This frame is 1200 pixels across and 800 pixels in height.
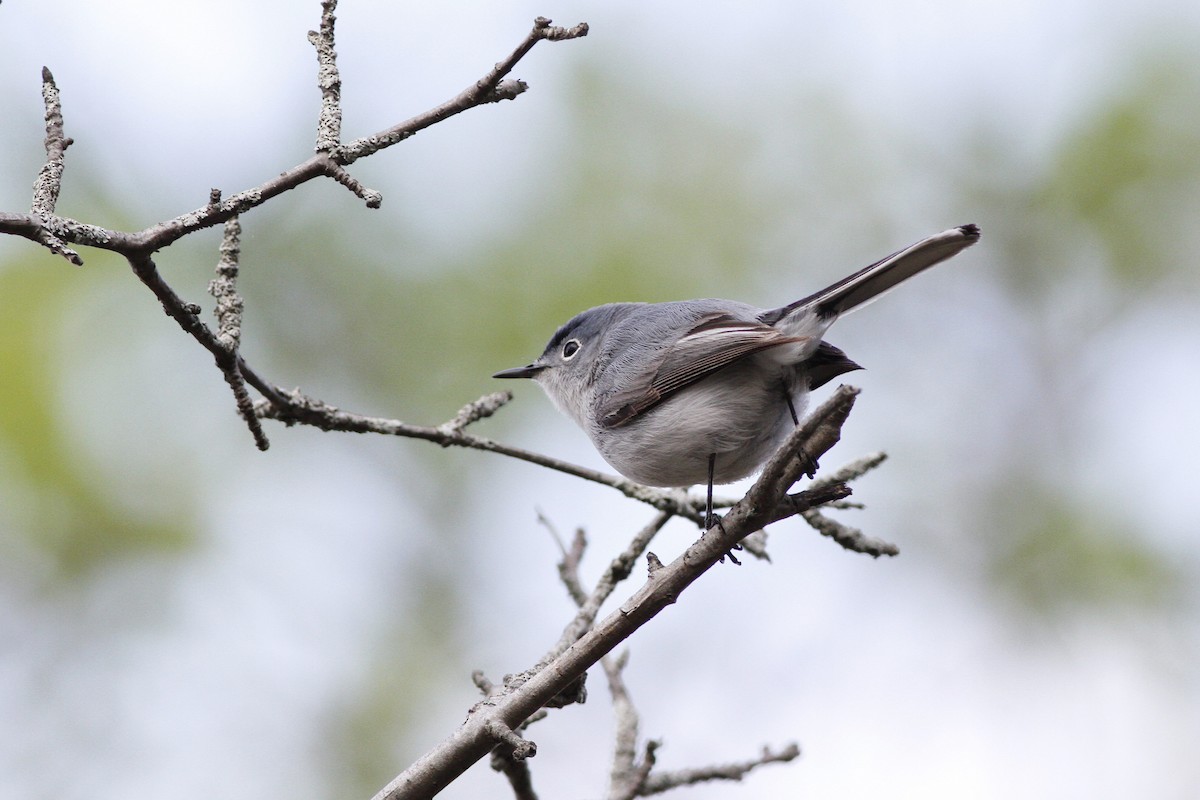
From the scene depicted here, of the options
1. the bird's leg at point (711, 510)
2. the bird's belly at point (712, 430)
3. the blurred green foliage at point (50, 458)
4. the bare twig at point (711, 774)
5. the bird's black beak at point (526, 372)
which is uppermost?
the blurred green foliage at point (50, 458)

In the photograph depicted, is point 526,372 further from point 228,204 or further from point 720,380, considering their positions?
point 228,204

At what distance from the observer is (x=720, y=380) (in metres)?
3.13

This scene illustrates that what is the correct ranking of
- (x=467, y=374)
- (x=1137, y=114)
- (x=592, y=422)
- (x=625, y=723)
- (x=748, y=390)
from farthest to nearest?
(x=1137, y=114), (x=467, y=374), (x=592, y=422), (x=748, y=390), (x=625, y=723)

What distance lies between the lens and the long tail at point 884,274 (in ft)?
8.65

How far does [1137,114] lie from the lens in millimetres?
5852

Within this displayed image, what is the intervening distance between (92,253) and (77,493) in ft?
3.66

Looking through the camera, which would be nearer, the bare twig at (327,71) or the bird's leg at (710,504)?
the bare twig at (327,71)

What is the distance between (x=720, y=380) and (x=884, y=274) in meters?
0.58

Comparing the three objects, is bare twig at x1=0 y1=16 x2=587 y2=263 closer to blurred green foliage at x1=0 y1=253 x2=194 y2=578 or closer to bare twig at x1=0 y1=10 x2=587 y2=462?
bare twig at x1=0 y1=10 x2=587 y2=462

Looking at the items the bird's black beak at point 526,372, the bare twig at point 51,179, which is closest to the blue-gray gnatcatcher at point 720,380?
the bird's black beak at point 526,372

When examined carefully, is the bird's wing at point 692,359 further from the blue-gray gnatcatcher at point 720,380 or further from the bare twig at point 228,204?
the bare twig at point 228,204

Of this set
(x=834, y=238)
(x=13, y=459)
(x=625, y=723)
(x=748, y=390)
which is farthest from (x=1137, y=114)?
(x=13, y=459)

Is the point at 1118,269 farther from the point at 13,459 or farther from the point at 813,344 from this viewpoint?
the point at 13,459

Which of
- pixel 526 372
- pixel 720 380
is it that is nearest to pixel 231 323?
pixel 720 380
